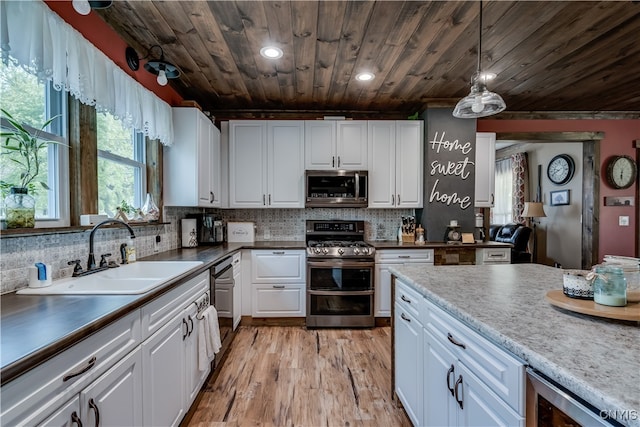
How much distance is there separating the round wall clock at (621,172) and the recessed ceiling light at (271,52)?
4645 millimetres

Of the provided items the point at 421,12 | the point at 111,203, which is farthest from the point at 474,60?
the point at 111,203

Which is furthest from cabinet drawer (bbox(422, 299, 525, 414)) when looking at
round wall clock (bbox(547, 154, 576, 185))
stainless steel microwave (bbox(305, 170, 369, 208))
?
round wall clock (bbox(547, 154, 576, 185))

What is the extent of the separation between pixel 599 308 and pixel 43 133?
8.55ft

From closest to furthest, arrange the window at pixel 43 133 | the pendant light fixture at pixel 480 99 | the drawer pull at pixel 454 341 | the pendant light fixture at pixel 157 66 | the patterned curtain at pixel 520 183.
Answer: the drawer pull at pixel 454 341 < the window at pixel 43 133 < the pendant light fixture at pixel 480 99 < the pendant light fixture at pixel 157 66 < the patterned curtain at pixel 520 183

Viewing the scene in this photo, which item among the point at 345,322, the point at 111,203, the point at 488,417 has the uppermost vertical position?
the point at 111,203

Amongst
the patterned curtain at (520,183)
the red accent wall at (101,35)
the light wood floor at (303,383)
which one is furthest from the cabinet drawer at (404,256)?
the patterned curtain at (520,183)

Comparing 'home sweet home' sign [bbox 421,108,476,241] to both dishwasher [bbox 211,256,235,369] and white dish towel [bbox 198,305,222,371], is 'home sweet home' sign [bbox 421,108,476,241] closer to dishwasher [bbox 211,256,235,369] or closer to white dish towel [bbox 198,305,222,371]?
dishwasher [bbox 211,256,235,369]

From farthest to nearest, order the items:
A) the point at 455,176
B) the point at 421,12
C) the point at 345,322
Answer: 1. the point at 455,176
2. the point at 345,322
3. the point at 421,12

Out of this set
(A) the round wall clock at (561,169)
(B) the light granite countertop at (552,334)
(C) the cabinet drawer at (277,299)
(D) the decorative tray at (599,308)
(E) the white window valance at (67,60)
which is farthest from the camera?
(A) the round wall clock at (561,169)

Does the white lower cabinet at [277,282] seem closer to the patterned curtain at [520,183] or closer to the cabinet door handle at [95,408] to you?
the cabinet door handle at [95,408]

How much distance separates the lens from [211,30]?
2178 mm

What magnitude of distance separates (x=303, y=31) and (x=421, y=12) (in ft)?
2.64

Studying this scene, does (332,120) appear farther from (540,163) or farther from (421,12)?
(540,163)

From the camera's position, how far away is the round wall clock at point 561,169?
5.13 m
